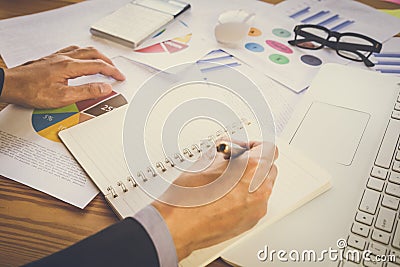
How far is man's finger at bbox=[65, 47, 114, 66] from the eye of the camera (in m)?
0.78

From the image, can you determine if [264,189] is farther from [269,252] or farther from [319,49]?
[319,49]

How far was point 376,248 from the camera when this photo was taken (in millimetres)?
489

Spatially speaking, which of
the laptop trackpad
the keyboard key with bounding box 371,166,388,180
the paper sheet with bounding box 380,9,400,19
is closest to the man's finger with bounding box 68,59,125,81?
the laptop trackpad

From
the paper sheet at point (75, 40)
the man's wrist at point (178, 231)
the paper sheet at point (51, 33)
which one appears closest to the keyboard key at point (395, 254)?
the man's wrist at point (178, 231)

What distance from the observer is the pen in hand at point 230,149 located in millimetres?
551

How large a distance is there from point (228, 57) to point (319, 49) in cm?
20

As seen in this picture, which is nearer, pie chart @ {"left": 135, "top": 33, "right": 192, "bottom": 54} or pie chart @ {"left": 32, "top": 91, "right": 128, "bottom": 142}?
pie chart @ {"left": 32, "top": 91, "right": 128, "bottom": 142}

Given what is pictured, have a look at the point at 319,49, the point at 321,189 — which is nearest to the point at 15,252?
the point at 321,189

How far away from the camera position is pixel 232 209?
504 mm

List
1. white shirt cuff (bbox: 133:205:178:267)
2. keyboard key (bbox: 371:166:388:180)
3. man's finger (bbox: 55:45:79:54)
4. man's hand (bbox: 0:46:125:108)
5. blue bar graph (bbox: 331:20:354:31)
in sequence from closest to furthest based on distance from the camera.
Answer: white shirt cuff (bbox: 133:205:178:267), keyboard key (bbox: 371:166:388:180), man's hand (bbox: 0:46:125:108), man's finger (bbox: 55:45:79:54), blue bar graph (bbox: 331:20:354:31)

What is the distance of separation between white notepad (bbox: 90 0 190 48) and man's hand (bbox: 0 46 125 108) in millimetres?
106

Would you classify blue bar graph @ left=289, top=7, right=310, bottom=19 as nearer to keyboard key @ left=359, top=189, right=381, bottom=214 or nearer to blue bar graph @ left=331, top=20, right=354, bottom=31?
blue bar graph @ left=331, top=20, right=354, bottom=31

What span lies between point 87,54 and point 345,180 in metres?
0.50

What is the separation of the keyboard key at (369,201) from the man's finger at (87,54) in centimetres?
50
